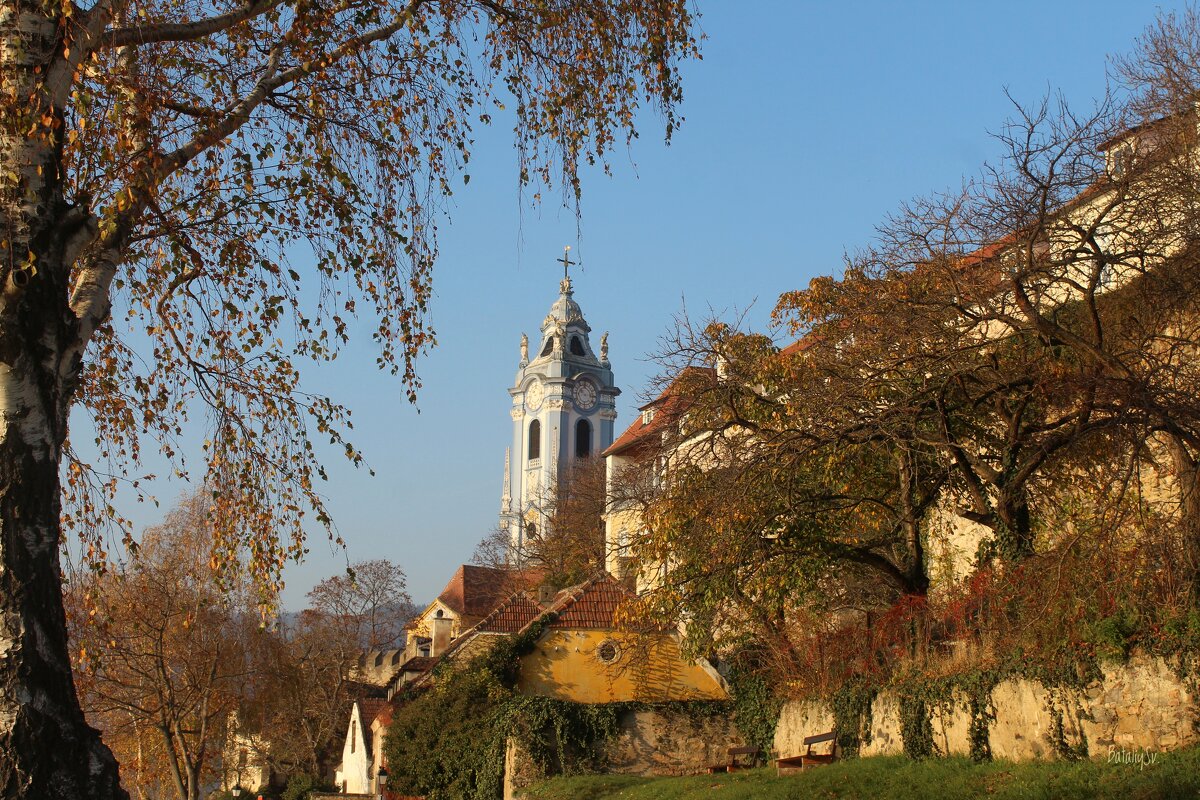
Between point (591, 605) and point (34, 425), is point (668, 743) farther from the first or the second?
point (34, 425)

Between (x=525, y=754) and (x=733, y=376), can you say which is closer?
(x=733, y=376)

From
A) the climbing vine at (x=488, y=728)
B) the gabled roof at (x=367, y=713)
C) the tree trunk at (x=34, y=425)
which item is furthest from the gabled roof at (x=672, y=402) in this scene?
the gabled roof at (x=367, y=713)

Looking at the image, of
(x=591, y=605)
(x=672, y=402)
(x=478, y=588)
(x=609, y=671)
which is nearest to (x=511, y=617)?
(x=591, y=605)

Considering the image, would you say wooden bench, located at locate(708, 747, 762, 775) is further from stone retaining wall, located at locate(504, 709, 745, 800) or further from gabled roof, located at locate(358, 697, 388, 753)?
gabled roof, located at locate(358, 697, 388, 753)

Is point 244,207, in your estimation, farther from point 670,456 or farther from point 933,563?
point 933,563

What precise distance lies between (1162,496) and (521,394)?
69.5 meters

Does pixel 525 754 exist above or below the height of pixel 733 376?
below

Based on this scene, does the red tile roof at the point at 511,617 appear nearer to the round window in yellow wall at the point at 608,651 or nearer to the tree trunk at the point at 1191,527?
the round window in yellow wall at the point at 608,651

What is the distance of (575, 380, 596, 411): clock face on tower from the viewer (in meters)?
84.4

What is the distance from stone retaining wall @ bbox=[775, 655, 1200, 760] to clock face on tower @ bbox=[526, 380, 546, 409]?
69.2m

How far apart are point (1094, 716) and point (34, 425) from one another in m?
11.1

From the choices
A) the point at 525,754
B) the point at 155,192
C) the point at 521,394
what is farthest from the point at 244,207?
the point at 521,394

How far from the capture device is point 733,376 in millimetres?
18141

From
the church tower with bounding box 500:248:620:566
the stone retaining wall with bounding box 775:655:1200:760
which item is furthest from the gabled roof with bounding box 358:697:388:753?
the church tower with bounding box 500:248:620:566
